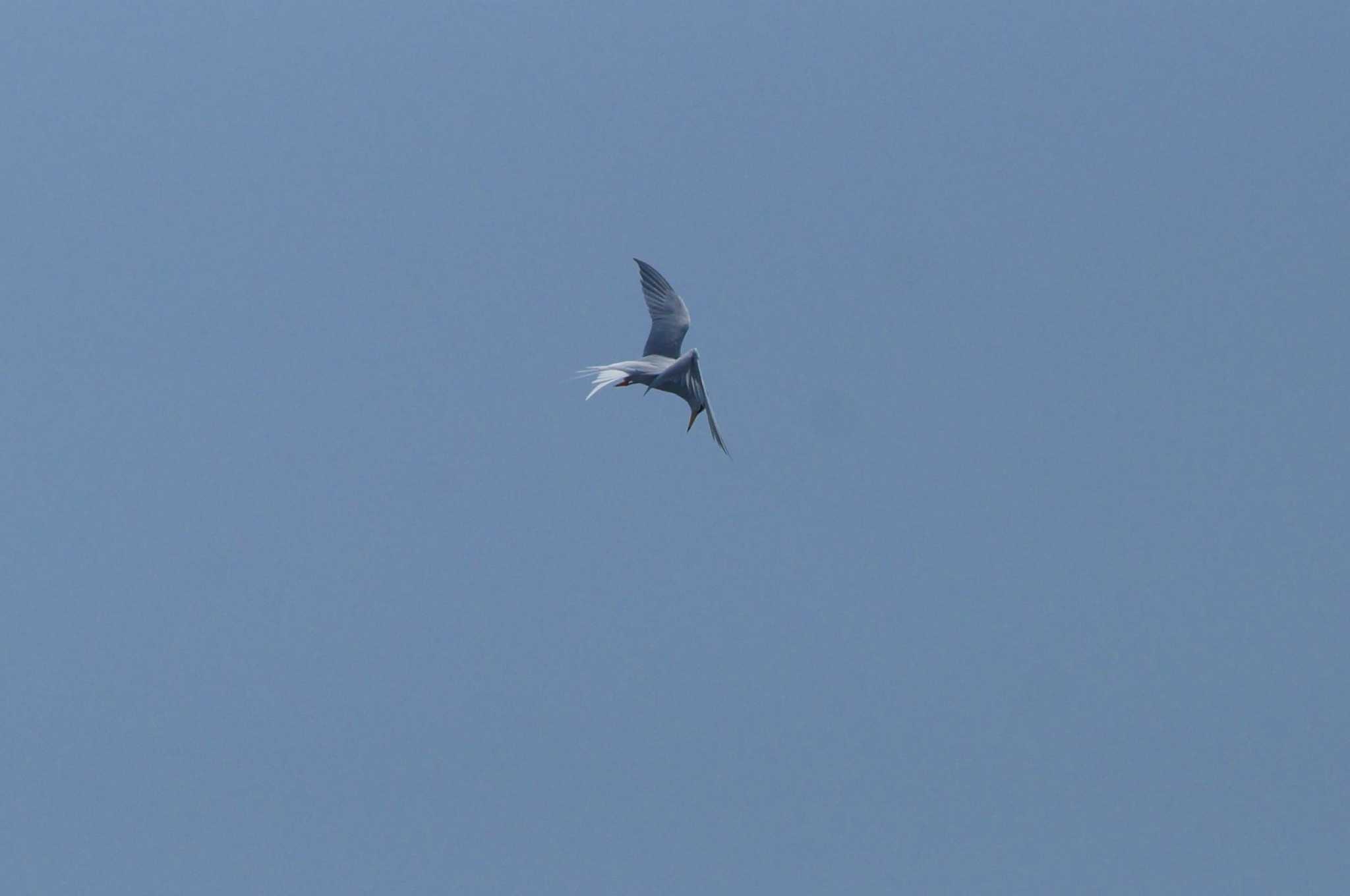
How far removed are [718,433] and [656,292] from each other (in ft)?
22.3

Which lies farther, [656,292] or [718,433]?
[656,292]

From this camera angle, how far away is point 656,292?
4009 centimetres

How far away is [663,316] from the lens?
131ft

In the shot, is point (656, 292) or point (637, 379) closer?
point (637, 379)

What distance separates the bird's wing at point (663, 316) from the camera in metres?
39.4

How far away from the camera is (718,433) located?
3444 centimetres

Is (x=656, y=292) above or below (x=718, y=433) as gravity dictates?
above

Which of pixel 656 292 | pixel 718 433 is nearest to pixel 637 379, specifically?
pixel 718 433

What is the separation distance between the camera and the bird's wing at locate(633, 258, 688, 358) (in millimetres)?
39375

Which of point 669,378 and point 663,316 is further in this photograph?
point 663,316

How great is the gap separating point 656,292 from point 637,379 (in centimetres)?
548

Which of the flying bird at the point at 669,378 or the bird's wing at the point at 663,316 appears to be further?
the bird's wing at the point at 663,316

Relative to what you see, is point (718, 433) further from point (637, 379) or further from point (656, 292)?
point (656, 292)

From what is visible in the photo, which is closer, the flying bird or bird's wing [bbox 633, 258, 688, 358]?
the flying bird
